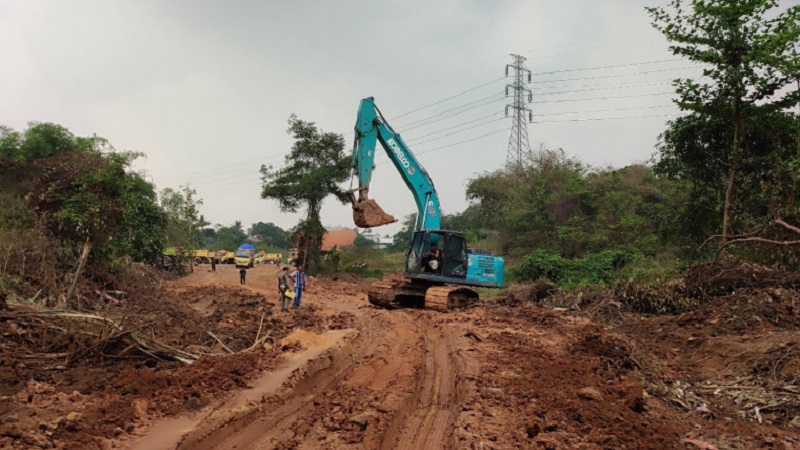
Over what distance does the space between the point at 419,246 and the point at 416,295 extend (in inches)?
58.7

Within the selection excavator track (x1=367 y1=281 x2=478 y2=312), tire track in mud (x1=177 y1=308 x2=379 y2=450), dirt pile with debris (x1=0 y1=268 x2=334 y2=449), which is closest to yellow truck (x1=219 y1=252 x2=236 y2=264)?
excavator track (x1=367 y1=281 x2=478 y2=312)

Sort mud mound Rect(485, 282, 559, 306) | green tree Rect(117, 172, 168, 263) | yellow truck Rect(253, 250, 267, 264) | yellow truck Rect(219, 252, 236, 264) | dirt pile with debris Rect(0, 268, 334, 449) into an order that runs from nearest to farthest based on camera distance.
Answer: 1. dirt pile with debris Rect(0, 268, 334, 449)
2. mud mound Rect(485, 282, 559, 306)
3. green tree Rect(117, 172, 168, 263)
4. yellow truck Rect(219, 252, 236, 264)
5. yellow truck Rect(253, 250, 267, 264)

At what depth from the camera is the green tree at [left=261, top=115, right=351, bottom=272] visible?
3372cm

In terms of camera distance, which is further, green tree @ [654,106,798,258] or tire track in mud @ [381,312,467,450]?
green tree @ [654,106,798,258]

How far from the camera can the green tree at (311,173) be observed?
3372cm

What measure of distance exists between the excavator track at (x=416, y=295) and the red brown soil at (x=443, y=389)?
380 centimetres

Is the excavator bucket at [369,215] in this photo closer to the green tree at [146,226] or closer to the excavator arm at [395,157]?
the excavator arm at [395,157]

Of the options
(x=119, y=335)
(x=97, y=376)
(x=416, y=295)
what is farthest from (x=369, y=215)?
(x=97, y=376)

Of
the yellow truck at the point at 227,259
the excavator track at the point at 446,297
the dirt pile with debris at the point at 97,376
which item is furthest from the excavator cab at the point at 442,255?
the yellow truck at the point at 227,259

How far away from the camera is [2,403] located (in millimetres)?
5574

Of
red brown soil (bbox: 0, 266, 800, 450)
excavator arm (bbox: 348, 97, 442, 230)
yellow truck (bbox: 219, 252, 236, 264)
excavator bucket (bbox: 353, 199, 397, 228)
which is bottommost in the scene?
red brown soil (bbox: 0, 266, 800, 450)

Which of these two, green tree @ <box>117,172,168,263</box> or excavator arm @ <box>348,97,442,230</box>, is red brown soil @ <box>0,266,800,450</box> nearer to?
excavator arm @ <box>348,97,442,230</box>

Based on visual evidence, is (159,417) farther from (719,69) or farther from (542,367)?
(719,69)

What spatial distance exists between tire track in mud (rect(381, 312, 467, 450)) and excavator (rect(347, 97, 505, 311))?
244 inches
